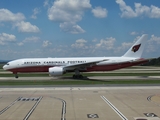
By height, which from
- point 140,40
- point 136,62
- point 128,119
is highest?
point 140,40

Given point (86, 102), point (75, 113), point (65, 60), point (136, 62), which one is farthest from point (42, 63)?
point (75, 113)

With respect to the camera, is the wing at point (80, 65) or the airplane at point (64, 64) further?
the airplane at point (64, 64)

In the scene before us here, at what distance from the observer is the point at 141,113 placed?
12.2m

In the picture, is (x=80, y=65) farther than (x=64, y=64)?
No

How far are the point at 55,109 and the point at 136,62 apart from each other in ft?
99.5

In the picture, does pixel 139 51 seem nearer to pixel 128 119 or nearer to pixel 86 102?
pixel 86 102

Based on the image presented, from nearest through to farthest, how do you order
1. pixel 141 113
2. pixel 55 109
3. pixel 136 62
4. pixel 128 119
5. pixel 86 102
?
1. pixel 128 119
2. pixel 141 113
3. pixel 55 109
4. pixel 86 102
5. pixel 136 62

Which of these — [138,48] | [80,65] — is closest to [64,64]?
[80,65]

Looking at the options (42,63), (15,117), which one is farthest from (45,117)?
(42,63)

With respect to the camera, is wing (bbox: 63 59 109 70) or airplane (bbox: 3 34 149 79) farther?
airplane (bbox: 3 34 149 79)

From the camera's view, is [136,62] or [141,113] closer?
[141,113]

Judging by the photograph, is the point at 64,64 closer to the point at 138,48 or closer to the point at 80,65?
the point at 80,65

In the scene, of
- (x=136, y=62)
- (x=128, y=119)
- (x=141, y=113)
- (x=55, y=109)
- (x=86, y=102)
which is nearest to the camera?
(x=128, y=119)

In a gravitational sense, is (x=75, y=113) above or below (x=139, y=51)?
below
